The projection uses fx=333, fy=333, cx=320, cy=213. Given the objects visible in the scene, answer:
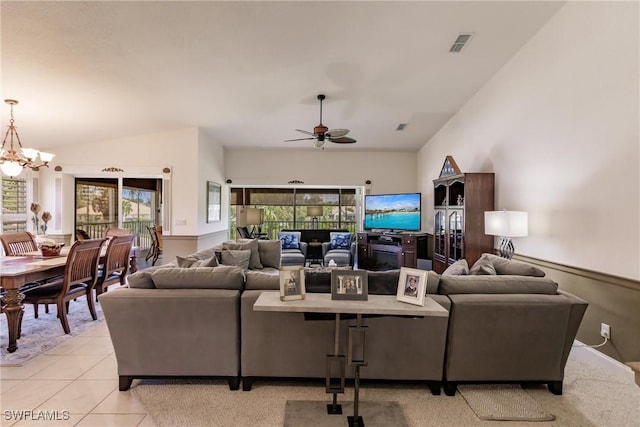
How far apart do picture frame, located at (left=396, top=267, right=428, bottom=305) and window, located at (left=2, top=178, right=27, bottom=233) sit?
6.48 metres

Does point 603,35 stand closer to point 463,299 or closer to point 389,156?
point 463,299

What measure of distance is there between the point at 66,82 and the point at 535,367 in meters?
5.35

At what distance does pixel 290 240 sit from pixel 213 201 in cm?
181

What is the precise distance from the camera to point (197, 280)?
7.92 feet

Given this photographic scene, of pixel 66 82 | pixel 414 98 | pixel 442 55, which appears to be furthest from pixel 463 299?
pixel 66 82

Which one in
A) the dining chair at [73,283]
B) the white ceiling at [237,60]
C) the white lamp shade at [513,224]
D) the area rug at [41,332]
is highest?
the white ceiling at [237,60]

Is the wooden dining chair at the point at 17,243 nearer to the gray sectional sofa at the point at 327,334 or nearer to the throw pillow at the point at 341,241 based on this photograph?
the gray sectional sofa at the point at 327,334

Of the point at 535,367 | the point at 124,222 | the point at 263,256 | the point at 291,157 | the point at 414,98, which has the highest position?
the point at 414,98

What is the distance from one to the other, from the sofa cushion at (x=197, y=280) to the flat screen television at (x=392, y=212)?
17.0ft

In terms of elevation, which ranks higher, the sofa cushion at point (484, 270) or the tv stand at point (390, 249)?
the sofa cushion at point (484, 270)

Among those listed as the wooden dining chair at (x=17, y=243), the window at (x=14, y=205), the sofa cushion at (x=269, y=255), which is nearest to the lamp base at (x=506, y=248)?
the sofa cushion at (x=269, y=255)

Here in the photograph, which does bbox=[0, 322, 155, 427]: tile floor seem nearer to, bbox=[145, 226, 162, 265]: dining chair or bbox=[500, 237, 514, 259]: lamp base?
bbox=[500, 237, 514, 259]: lamp base

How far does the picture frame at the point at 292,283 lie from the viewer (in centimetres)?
202

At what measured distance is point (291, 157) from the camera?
7785 mm
